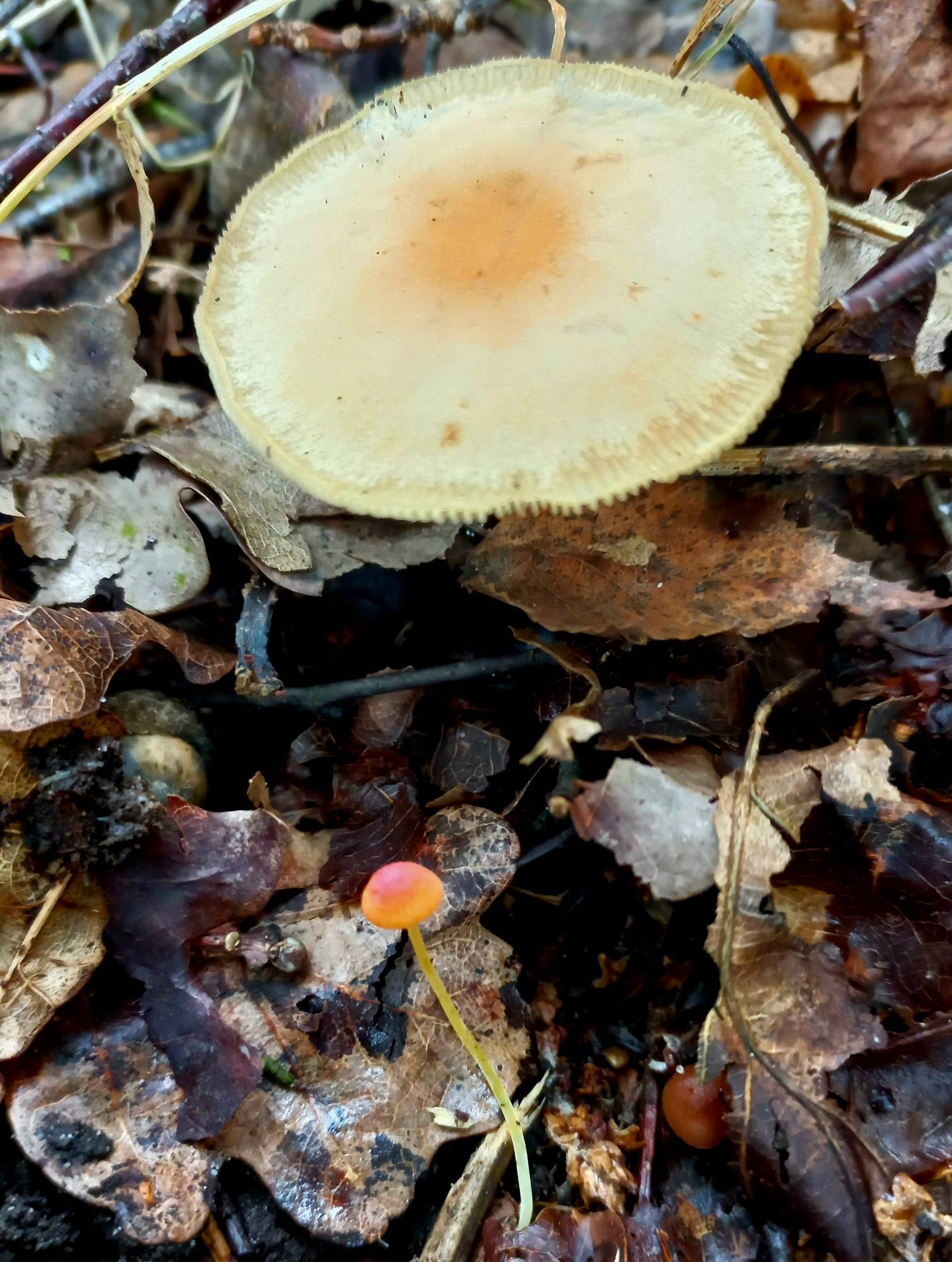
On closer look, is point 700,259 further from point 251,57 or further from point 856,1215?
point 251,57

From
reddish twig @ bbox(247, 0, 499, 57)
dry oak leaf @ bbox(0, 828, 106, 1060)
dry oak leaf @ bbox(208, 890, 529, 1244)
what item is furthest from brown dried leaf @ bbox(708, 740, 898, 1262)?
reddish twig @ bbox(247, 0, 499, 57)

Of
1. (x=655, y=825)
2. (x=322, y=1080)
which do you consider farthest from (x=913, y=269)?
(x=322, y=1080)

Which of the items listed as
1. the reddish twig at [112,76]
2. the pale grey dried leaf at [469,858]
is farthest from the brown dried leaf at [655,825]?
the reddish twig at [112,76]

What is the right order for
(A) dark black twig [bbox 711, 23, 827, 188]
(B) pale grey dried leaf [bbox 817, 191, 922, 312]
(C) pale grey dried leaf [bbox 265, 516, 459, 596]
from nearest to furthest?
(C) pale grey dried leaf [bbox 265, 516, 459, 596], (B) pale grey dried leaf [bbox 817, 191, 922, 312], (A) dark black twig [bbox 711, 23, 827, 188]

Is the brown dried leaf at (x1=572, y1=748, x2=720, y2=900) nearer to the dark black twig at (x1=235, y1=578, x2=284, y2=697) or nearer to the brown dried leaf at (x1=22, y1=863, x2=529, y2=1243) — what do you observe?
the brown dried leaf at (x1=22, y1=863, x2=529, y2=1243)

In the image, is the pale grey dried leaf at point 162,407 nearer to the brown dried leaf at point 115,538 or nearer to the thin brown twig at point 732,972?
the brown dried leaf at point 115,538

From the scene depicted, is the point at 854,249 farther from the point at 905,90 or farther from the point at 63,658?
the point at 63,658
